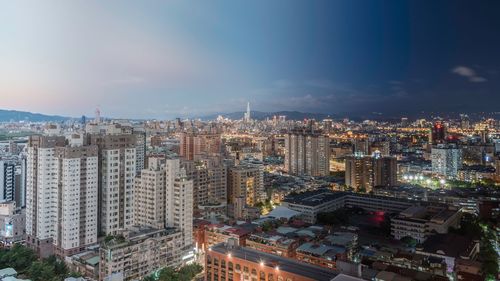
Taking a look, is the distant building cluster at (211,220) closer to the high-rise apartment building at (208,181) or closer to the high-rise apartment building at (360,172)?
the high-rise apartment building at (208,181)

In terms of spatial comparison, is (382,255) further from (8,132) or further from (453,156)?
(8,132)

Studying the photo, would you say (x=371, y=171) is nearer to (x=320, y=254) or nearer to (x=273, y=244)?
(x=273, y=244)

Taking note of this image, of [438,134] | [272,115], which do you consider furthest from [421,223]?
[272,115]

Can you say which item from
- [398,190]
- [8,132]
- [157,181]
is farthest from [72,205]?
[8,132]

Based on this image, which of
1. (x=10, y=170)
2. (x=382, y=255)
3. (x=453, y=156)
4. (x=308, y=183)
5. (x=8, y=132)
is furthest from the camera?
(x=8, y=132)

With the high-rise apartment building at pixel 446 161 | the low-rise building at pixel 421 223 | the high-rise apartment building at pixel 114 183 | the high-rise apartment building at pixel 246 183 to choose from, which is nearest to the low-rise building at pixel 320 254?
the low-rise building at pixel 421 223

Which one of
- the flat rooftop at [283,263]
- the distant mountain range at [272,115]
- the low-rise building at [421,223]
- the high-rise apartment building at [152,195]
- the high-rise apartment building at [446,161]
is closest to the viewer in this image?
the flat rooftop at [283,263]
